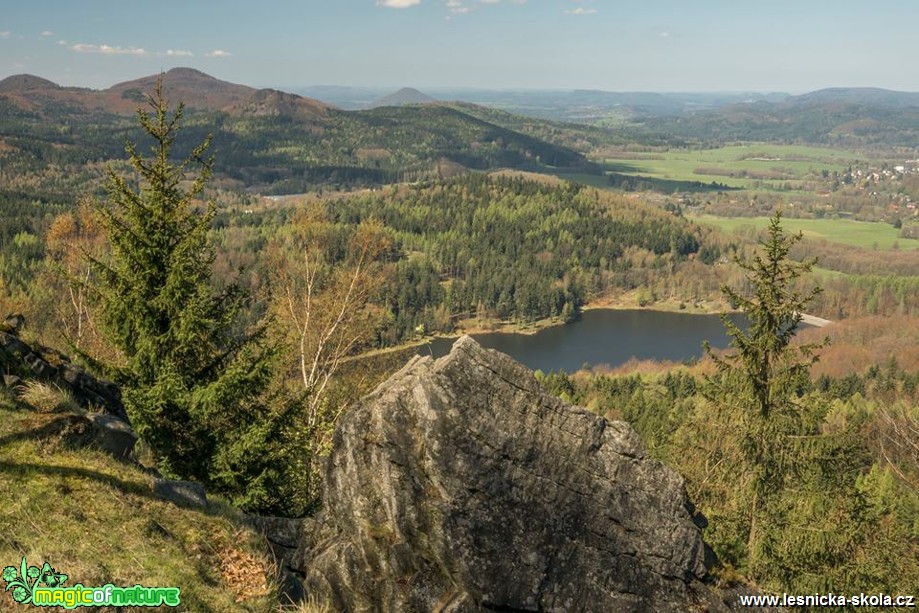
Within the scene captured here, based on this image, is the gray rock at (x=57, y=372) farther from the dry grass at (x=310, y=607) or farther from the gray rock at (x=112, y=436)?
the dry grass at (x=310, y=607)

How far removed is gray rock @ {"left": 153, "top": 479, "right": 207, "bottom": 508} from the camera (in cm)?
1200

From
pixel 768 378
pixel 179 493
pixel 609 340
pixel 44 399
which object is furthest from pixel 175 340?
pixel 609 340

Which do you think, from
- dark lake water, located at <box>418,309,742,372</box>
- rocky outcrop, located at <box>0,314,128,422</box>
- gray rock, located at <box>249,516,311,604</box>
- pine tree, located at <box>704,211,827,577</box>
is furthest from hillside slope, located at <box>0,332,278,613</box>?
dark lake water, located at <box>418,309,742,372</box>

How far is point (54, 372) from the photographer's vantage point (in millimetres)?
16094

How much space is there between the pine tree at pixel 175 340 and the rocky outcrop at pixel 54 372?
864mm

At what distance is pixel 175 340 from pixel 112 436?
343 centimetres

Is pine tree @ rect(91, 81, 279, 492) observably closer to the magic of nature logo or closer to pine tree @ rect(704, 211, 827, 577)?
the magic of nature logo

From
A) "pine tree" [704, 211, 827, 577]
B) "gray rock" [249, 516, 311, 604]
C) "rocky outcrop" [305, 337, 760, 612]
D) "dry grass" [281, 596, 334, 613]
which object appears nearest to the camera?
"dry grass" [281, 596, 334, 613]

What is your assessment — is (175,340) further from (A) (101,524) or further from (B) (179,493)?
(A) (101,524)

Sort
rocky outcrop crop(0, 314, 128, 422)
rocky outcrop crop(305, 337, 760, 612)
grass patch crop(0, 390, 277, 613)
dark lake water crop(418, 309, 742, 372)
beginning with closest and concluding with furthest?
grass patch crop(0, 390, 277, 613), rocky outcrop crop(305, 337, 760, 612), rocky outcrop crop(0, 314, 128, 422), dark lake water crop(418, 309, 742, 372)

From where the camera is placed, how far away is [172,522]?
11375 mm

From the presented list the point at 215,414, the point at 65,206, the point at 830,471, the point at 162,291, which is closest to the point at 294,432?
the point at 215,414

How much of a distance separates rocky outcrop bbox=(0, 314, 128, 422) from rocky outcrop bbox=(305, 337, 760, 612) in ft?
26.5

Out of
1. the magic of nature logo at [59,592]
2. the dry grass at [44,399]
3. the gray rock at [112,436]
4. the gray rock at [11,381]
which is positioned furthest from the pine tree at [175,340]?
the magic of nature logo at [59,592]
